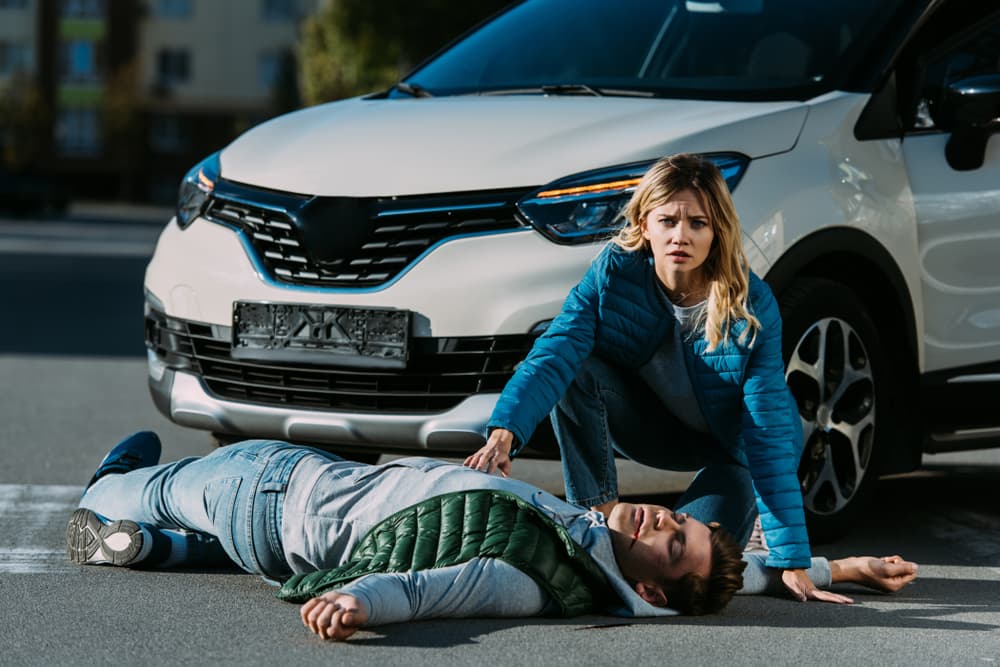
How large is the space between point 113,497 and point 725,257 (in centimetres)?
184

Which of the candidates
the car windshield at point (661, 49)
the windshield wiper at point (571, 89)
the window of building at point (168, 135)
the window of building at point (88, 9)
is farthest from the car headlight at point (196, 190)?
the window of building at point (88, 9)

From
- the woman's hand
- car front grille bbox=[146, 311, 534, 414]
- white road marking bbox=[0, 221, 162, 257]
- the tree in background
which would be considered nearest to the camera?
the woman's hand

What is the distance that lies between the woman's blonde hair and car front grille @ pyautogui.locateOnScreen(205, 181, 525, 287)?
0.58m

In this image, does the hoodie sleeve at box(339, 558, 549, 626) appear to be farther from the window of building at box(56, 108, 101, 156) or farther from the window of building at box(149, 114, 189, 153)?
the window of building at box(56, 108, 101, 156)

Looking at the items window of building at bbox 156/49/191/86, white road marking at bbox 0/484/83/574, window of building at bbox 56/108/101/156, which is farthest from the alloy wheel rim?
window of building at bbox 56/108/101/156

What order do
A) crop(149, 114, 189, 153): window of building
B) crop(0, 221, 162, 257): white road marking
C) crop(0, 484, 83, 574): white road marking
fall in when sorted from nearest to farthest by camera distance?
crop(0, 484, 83, 574): white road marking, crop(0, 221, 162, 257): white road marking, crop(149, 114, 189, 153): window of building

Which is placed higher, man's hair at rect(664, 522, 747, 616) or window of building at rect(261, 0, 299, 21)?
man's hair at rect(664, 522, 747, 616)

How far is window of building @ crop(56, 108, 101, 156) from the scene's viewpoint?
6900 cm

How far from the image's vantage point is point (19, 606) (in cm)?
450

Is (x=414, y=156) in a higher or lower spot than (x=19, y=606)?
higher

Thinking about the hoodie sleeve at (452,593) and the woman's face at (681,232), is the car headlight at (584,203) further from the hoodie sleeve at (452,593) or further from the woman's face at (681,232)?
the hoodie sleeve at (452,593)

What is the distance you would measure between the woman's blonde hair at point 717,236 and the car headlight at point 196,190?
1.70 meters

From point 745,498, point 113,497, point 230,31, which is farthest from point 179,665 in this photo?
point 230,31

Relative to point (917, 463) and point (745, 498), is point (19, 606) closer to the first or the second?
point (745, 498)
